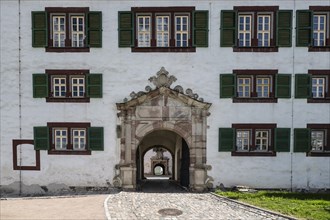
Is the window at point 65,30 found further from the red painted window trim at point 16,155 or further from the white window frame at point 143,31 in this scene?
the red painted window trim at point 16,155

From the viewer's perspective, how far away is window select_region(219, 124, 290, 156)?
56.5 ft

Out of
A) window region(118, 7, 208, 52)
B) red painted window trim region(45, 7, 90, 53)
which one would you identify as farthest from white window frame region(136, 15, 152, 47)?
red painted window trim region(45, 7, 90, 53)

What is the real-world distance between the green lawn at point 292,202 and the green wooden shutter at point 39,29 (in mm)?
13247

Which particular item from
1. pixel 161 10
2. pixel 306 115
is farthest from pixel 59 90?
pixel 306 115

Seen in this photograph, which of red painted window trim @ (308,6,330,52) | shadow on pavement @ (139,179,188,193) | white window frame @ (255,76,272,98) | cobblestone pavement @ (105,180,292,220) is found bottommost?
shadow on pavement @ (139,179,188,193)

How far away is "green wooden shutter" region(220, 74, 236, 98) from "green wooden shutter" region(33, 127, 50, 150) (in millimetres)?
10489

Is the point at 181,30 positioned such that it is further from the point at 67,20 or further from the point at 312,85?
the point at 312,85

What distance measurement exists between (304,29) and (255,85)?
4.27 metres

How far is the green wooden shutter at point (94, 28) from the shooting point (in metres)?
17.2

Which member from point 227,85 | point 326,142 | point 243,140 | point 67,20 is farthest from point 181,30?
point 326,142

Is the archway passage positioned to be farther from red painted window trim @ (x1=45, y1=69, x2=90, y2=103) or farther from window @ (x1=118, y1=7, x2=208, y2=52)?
window @ (x1=118, y1=7, x2=208, y2=52)

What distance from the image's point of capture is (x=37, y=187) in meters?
17.5

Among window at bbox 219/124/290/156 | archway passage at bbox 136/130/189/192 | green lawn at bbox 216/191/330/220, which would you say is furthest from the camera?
archway passage at bbox 136/130/189/192

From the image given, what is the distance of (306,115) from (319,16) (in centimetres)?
582
